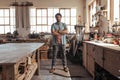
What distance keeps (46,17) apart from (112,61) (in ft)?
27.1

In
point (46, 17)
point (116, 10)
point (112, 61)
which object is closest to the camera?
point (112, 61)

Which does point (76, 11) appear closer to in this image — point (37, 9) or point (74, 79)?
point (37, 9)

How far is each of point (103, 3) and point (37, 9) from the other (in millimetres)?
5095

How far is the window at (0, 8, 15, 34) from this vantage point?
11156mm

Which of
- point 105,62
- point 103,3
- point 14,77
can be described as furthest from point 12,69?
point 103,3

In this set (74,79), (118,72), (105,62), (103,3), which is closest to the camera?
(118,72)

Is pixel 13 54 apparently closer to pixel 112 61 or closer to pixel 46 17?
pixel 112 61

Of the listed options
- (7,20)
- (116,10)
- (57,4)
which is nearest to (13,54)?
(116,10)

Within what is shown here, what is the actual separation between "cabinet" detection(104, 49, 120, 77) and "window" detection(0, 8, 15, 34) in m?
8.23

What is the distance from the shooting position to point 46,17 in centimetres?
1123

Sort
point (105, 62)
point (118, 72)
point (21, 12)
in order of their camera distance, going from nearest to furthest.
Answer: point (118, 72) → point (105, 62) → point (21, 12)

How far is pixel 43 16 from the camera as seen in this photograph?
11211 millimetres

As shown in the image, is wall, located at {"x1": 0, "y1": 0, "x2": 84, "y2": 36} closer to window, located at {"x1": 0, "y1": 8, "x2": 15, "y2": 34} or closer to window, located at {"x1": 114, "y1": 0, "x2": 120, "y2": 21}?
window, located at {"x1": 0, "y1": 8, "x2": 15, "y2": 34}

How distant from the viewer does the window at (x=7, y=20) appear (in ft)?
36.6
